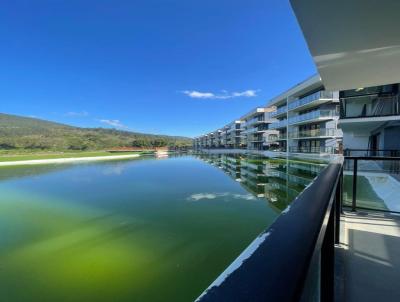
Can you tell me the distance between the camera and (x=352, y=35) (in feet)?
6.78

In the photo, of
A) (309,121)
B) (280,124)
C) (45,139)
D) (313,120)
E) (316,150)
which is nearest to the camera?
(316,150)

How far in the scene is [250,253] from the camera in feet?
1.84

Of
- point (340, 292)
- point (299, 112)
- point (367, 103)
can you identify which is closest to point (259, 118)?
Answer: point (299, 112)

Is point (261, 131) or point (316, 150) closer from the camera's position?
point (316, 150)

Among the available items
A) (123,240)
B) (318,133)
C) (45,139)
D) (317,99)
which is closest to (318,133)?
(318,133)

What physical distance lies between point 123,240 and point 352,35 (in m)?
5.61

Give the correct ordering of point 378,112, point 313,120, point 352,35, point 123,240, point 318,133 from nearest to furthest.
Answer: point 352,35 → point 123,240 → point 378,112 → point 318,133 → point 313,120

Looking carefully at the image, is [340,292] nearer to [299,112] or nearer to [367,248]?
[367,248]

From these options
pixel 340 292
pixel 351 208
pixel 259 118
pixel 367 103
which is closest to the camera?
pixel 340 292

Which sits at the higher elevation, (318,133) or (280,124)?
(280,124)

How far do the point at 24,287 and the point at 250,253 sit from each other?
15.6ft

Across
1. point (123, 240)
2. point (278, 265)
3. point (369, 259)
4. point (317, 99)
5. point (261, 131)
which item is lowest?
point (123, 240)

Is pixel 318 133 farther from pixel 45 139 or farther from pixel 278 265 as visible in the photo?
pixel 45 139

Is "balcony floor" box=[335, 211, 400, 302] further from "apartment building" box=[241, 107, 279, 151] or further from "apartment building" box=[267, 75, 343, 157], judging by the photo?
"apartment building" box=[241, 107, 279, 151]
